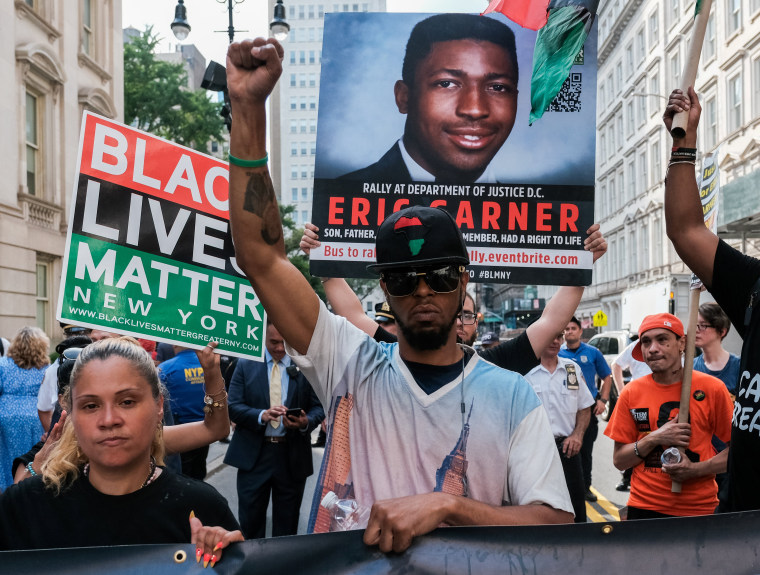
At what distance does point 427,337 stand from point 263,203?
60cm

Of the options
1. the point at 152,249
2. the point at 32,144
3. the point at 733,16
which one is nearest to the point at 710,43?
the point at 733,16

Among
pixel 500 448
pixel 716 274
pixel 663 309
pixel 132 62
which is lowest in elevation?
pixel 500 448

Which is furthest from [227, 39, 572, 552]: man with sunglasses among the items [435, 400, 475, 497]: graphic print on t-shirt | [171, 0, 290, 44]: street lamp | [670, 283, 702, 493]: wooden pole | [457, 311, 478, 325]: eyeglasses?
[171, 0, 290, 44]: street lamp

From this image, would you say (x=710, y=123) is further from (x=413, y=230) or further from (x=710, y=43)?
(x=413, y=230)

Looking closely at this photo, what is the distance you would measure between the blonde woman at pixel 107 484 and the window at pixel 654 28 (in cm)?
4366

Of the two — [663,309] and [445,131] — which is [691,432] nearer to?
[445,131]

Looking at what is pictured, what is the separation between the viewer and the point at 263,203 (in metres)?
2.16

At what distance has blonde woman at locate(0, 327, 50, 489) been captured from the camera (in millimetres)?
6742

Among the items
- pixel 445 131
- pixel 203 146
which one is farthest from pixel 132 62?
pixel 445 131

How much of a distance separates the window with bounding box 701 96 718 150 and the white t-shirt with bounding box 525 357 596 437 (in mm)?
26785

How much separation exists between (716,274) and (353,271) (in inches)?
63.0

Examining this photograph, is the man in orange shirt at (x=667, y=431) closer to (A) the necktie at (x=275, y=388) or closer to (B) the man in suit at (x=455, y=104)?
(B) the man in suit at (x=455, y=104)

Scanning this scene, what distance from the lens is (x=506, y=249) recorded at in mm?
3807

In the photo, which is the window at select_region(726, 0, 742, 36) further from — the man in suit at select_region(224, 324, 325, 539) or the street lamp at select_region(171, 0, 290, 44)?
the man in suit at select_region(224, 324, 325, 539)
